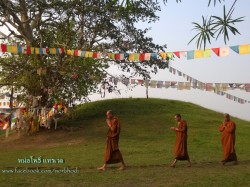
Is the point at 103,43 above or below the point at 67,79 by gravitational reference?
above

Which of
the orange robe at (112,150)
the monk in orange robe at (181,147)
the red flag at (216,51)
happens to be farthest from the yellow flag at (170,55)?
the orange robe at (112,150)

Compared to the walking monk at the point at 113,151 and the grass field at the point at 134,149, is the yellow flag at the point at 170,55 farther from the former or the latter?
the walking monk at the point at 113,151

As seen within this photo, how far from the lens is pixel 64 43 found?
76.9 ft

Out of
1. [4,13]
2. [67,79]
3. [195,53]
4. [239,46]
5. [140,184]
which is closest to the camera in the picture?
[140,184]

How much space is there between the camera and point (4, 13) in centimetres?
2169

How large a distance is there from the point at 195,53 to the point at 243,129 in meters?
12.8

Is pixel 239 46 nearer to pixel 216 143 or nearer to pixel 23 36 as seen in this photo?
pixel 216 143

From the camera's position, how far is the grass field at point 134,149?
10.5 meters

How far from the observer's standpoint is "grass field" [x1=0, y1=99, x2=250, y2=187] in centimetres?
1052

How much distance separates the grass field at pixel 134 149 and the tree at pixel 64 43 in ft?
9.95

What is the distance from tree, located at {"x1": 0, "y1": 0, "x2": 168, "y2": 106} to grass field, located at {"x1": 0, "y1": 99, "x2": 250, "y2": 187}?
303cm

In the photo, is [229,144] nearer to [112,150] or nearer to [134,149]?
[112,150]

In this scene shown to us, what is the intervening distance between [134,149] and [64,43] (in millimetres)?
8692

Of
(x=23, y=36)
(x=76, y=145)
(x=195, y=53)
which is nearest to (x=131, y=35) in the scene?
(x=23, y=36)
